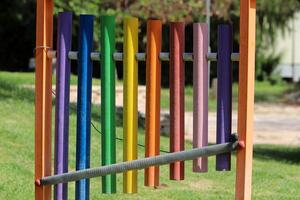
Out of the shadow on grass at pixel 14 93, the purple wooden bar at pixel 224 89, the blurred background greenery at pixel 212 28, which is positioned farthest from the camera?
the blurred background greenery at pixel 212 28

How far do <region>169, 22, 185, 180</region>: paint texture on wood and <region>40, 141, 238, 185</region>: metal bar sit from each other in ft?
1.04

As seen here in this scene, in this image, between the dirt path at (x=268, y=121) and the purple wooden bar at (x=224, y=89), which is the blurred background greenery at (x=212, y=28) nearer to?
the dirt path at (x=268, y=121)

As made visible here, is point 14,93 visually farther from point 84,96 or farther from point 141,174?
point 84,96

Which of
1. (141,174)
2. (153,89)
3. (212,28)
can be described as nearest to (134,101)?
(153,89)

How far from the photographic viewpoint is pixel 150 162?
5.96 metres

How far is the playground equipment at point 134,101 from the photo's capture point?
5773 millimetres

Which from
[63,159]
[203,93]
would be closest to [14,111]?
[63,159]

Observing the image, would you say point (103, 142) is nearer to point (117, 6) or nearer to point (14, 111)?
point (14, 111)

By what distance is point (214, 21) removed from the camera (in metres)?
29.6

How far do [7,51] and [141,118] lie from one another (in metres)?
21.7

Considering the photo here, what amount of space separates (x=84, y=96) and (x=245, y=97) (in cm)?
140

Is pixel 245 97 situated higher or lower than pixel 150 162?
higher

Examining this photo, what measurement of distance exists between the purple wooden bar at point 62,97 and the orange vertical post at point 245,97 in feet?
5.07

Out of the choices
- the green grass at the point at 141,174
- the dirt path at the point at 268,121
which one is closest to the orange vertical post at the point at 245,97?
the green grass at the point at 141,174
